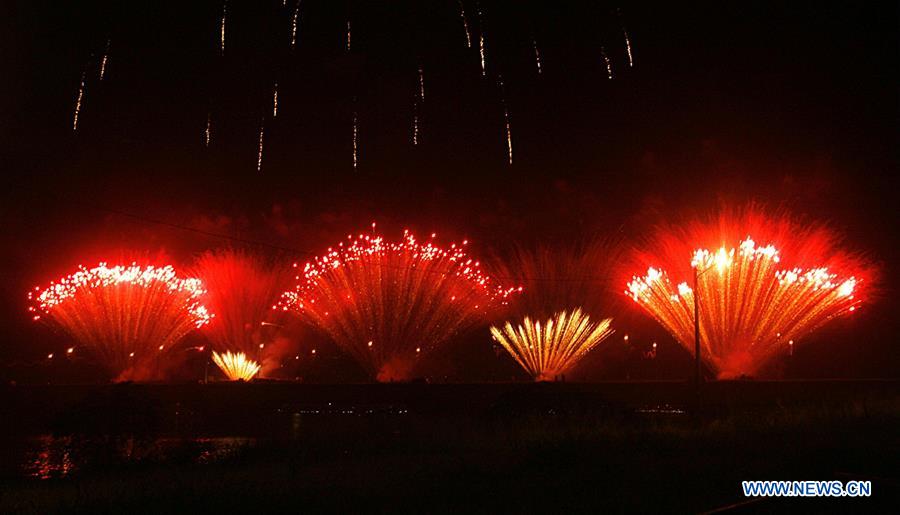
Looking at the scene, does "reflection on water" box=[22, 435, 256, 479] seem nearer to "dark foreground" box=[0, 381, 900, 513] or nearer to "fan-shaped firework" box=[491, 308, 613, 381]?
"dark foreground" box=[0, 381, 900, 513]

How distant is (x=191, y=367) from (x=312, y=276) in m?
20.4

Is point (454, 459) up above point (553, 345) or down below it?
below

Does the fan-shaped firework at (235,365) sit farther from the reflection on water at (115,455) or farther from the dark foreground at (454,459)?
the reflection on water at (115,455)

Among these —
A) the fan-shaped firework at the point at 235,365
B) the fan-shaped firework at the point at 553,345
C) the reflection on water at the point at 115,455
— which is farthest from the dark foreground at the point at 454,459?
the fan-shaped firework at the point at 235,365

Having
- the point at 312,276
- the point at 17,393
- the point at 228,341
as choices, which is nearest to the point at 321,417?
the point at 17,393

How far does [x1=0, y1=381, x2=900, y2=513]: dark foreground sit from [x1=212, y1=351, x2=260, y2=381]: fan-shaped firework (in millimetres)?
28225

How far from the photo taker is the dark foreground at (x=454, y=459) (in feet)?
47.0

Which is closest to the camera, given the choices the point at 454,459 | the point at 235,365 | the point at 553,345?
the point at 454,459

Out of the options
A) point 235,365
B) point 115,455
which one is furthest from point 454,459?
point 235,365

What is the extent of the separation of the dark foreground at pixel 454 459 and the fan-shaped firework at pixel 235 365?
28225 millimetres

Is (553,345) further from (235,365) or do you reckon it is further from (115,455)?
(115,455)

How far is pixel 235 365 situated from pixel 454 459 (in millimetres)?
49001

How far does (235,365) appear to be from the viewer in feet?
215

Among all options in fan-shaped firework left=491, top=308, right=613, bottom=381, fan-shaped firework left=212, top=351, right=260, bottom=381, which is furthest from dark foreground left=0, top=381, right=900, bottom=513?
fan-shaped firework left=212, top=351, right=260, bottom=381
